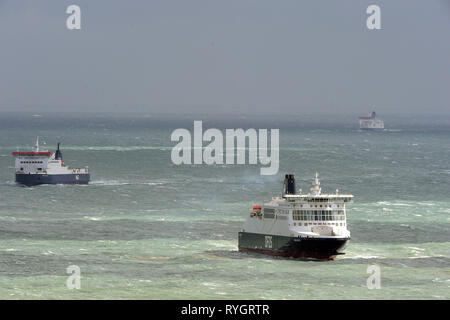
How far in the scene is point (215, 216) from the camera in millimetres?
131875

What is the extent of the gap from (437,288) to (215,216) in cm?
4955

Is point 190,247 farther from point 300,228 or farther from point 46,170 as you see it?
point 46,170

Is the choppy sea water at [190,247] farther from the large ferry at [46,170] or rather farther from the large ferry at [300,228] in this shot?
the large ferry at [46,170]

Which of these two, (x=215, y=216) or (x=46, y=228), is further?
(x=215, y=216)

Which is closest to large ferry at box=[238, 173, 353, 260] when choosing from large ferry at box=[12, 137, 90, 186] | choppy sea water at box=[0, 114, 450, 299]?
choppy sea water at box=[0, 114, 450, 299]

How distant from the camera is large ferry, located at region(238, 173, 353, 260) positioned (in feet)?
331

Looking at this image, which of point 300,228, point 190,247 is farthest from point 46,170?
point 300,228

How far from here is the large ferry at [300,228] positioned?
331 feet

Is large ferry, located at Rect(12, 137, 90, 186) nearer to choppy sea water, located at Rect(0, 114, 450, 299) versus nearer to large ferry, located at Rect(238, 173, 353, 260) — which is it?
choppy sea water, located at Rect(0, 114, 450, 299)

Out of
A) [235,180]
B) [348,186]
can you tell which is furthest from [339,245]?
[235,180]

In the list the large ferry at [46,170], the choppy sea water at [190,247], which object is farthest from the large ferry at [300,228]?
the large ferry at [46,170]
